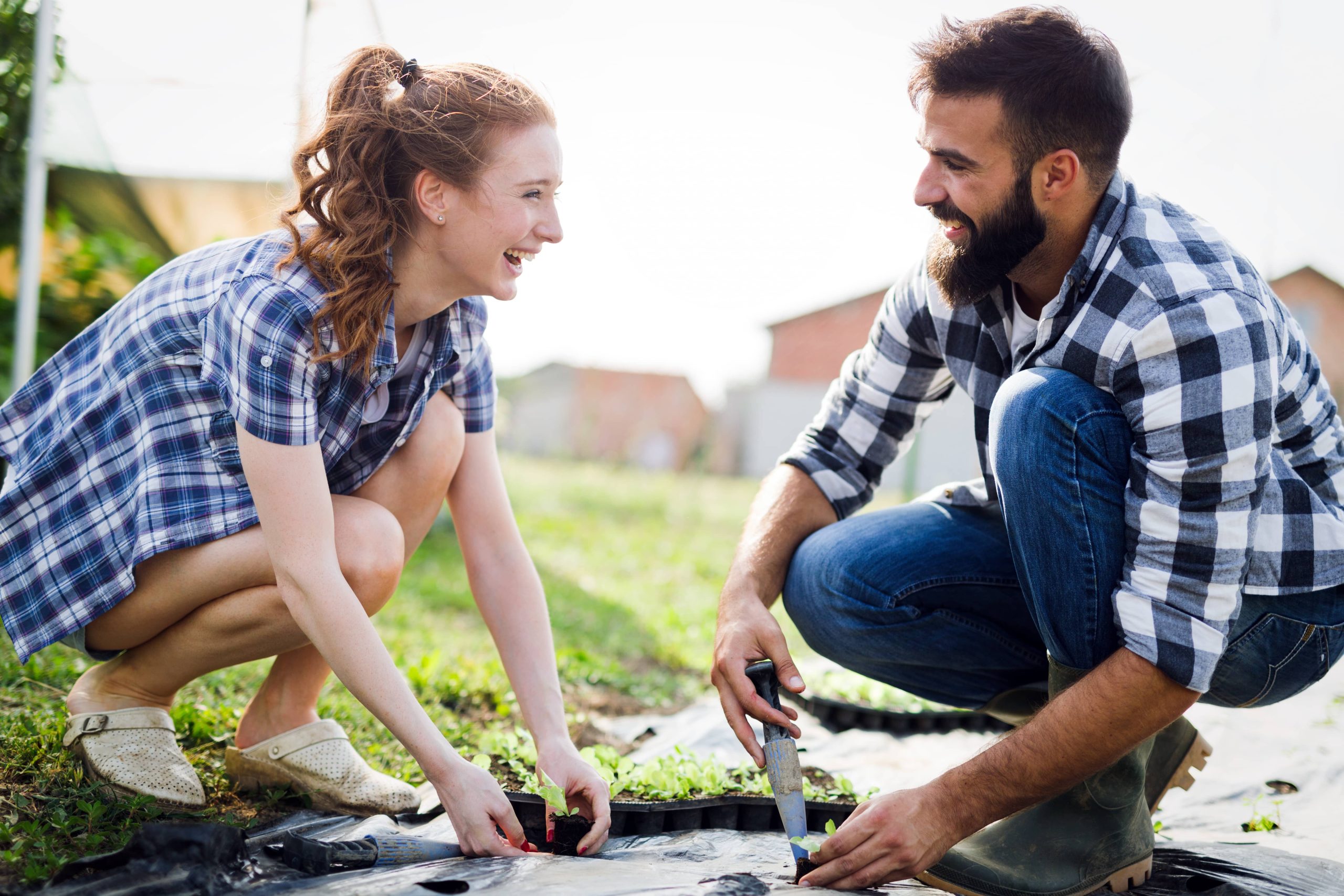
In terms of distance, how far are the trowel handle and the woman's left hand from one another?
1.00ft

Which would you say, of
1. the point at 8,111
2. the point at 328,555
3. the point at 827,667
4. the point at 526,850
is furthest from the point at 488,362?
the point at 8,111

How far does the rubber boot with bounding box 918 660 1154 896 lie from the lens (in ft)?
5.33

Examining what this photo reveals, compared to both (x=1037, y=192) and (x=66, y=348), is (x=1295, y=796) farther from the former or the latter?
(x=66, y=348)

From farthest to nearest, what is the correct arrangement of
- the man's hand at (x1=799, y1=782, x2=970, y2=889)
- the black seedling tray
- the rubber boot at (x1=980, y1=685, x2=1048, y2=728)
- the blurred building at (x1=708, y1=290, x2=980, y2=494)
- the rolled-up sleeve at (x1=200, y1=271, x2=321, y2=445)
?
the blurred building at (x1=708, y1=290, x2=980, y2=494)
the black seedling tray
the rubber boot at (x1=980, y1=685, x2=1048, y2=728)
the rolled-up sleeve at (x1=200, y1=271, x2=321, y2=445)
the man's hand at (x1=799, y1=782, x2=970, y2=889)

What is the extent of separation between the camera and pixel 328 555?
1.60 metres

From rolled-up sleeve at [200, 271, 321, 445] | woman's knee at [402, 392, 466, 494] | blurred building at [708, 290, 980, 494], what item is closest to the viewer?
rolled-up sleeve at [200, 271, 321, 445]

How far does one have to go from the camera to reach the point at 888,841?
1.45 metres

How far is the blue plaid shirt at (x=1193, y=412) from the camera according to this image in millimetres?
1493

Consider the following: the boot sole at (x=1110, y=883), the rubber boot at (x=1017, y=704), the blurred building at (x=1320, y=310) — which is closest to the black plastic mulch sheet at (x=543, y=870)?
the boot sole at (x=1110, y=883)

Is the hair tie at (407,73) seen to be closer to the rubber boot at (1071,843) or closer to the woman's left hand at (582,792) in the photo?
the woman's left hand at (582,792)

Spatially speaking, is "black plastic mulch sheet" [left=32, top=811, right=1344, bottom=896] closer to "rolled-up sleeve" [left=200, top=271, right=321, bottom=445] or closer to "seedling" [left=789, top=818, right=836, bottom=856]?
"seedling" [left=789, top=818, right=836, bottom=856]

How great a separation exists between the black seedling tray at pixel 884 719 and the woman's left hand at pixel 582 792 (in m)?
1.14

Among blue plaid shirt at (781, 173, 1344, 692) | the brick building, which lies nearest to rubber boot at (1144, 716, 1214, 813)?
blue plaid shirt at (781, 173, 1344, 692)

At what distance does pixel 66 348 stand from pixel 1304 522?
7.48ft
